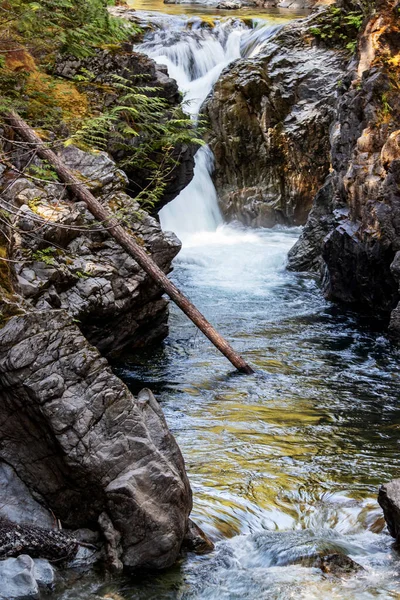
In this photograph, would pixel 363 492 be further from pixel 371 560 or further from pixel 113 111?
pixel 113 111

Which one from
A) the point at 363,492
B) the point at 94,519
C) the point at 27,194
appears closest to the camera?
the point at 94,519

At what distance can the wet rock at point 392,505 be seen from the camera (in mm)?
5828

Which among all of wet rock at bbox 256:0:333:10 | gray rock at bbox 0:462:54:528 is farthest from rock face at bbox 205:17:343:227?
gray rock at bbox 0:462:54:528

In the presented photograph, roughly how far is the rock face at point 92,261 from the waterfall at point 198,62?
8585 mm

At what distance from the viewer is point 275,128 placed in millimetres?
20484

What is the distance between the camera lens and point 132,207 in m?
11.0

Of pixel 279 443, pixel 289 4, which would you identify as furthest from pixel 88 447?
pixel 289 4

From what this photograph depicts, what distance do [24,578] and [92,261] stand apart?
5.92m

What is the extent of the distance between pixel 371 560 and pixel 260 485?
1452 mm

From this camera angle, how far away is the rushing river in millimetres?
5438

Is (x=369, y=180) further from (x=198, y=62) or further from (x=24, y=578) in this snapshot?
(x=198, y=62)

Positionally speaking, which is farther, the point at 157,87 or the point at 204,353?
the point at 157,87

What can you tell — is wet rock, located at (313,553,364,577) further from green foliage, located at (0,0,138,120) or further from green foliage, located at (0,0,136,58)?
green foliage, located at (0,0,136,58)

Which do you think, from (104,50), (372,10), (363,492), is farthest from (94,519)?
(372,10)
